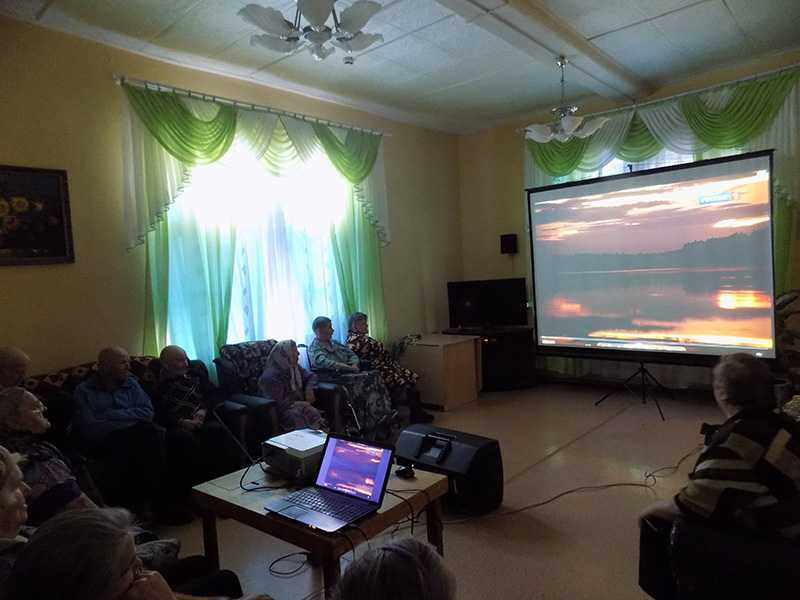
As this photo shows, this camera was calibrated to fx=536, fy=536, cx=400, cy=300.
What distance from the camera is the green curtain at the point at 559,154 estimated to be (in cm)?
518

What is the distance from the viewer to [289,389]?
12.4ft

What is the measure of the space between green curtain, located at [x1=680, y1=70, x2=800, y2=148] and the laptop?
4.14 metres

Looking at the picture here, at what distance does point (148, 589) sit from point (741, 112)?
5.06 metres

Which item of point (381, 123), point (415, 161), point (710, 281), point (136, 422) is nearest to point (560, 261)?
point (710, 281)

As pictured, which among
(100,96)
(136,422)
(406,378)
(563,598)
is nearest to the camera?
(563,598)

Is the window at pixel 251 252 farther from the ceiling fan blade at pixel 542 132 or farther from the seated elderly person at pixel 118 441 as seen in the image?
the ceiling fan blade at pixel 542 132

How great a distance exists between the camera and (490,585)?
220 cm

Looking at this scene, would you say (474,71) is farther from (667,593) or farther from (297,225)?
(667,593)

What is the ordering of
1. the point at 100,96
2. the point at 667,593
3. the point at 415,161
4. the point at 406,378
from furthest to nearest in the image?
1. the point at 415,161
2. the point at 406,378
3. the point at 100,96
4. the point at 667,593

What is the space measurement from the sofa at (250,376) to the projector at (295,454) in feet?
5.28

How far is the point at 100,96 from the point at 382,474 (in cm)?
305

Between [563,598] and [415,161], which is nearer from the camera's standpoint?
[563,598]

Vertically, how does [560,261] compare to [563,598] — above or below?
above

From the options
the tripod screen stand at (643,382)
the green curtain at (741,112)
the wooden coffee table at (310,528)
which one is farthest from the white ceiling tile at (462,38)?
the tripod screen stand at (643,382)
